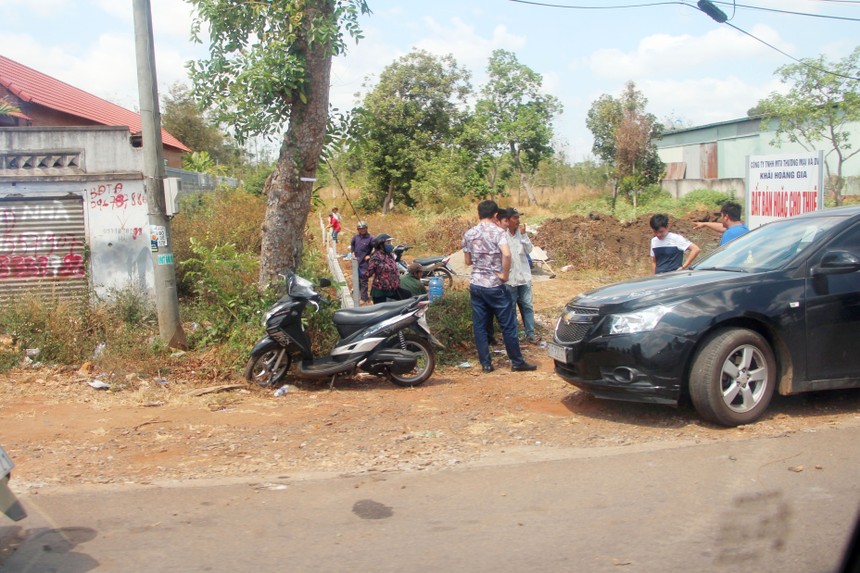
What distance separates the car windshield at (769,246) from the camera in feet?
21.2

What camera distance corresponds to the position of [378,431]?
636 centimetres

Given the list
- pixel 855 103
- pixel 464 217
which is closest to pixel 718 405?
pixel 464 217

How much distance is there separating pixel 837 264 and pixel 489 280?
3.31 meters

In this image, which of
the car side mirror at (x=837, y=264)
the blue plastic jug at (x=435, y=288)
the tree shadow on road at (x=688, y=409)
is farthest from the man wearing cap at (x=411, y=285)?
the car side mirror at (x=837, y=264)

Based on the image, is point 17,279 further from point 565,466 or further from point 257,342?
point 565,466

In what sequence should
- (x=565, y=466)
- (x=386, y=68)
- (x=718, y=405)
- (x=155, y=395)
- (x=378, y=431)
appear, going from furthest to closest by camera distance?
(x=386, y=68) → (x=155, y=395) → (x=378, y=431) → (x=718, y=405) → (x=565, y=466)

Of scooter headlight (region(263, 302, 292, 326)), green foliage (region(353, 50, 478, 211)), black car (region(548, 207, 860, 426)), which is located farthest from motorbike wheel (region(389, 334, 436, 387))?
green foliage (region(353, 50, 478, 211))

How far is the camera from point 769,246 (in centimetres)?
680

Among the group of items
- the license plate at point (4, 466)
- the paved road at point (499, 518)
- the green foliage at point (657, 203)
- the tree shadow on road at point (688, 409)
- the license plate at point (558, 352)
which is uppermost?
the green foliage at point (657, 203)

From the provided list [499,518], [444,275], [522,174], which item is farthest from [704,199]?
[499,518]

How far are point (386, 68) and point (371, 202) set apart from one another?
5.49 m

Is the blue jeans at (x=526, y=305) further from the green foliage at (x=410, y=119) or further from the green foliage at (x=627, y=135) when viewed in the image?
the green foliage at (x=627, y=135)

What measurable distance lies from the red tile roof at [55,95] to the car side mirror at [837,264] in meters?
16.0

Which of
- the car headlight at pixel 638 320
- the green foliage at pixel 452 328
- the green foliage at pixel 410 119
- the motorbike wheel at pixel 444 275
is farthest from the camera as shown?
the green foliage at pixel 410 119
